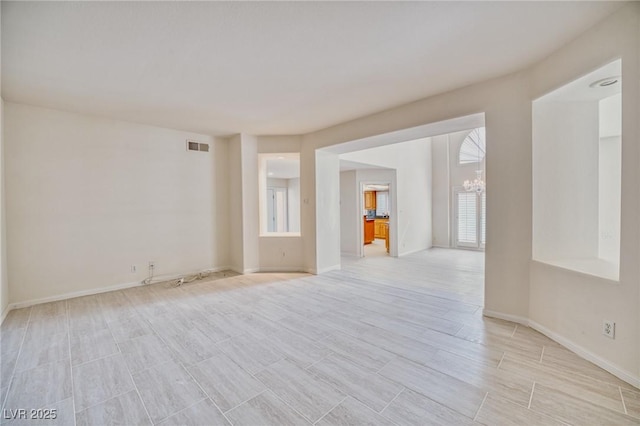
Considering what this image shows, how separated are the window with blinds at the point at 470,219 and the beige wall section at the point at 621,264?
6195 mm

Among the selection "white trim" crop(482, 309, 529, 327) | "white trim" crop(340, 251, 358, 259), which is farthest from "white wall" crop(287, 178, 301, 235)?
"white trim" crop(482, 309, 529, 327)

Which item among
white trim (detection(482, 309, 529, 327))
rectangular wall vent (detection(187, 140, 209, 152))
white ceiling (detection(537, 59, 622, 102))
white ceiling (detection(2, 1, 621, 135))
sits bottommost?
white trim (detection(482, 309, 529, 327))

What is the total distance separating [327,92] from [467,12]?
5.55ft

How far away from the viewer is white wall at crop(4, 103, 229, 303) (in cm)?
358

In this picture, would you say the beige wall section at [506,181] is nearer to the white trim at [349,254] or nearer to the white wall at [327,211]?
the white wall at [327,211]

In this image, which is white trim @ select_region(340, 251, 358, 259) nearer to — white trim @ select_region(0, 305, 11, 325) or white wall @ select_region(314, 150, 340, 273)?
white wall @ select_region(314, 150, 340, 273)

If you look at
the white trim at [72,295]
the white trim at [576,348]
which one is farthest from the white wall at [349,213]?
the white trim at [72,295]

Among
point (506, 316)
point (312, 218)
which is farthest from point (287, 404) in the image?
point (312, 218)

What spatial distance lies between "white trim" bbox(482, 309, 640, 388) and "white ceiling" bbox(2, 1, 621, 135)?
271 cm

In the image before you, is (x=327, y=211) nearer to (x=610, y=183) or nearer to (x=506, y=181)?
(x=506, y=181)

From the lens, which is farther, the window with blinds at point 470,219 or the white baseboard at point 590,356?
the window with blinds at point 470,219

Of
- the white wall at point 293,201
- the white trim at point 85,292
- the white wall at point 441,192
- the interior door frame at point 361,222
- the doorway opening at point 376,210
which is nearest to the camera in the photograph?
the white trim at point 85,292

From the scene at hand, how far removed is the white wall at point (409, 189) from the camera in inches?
280

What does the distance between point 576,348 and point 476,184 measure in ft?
19.8
